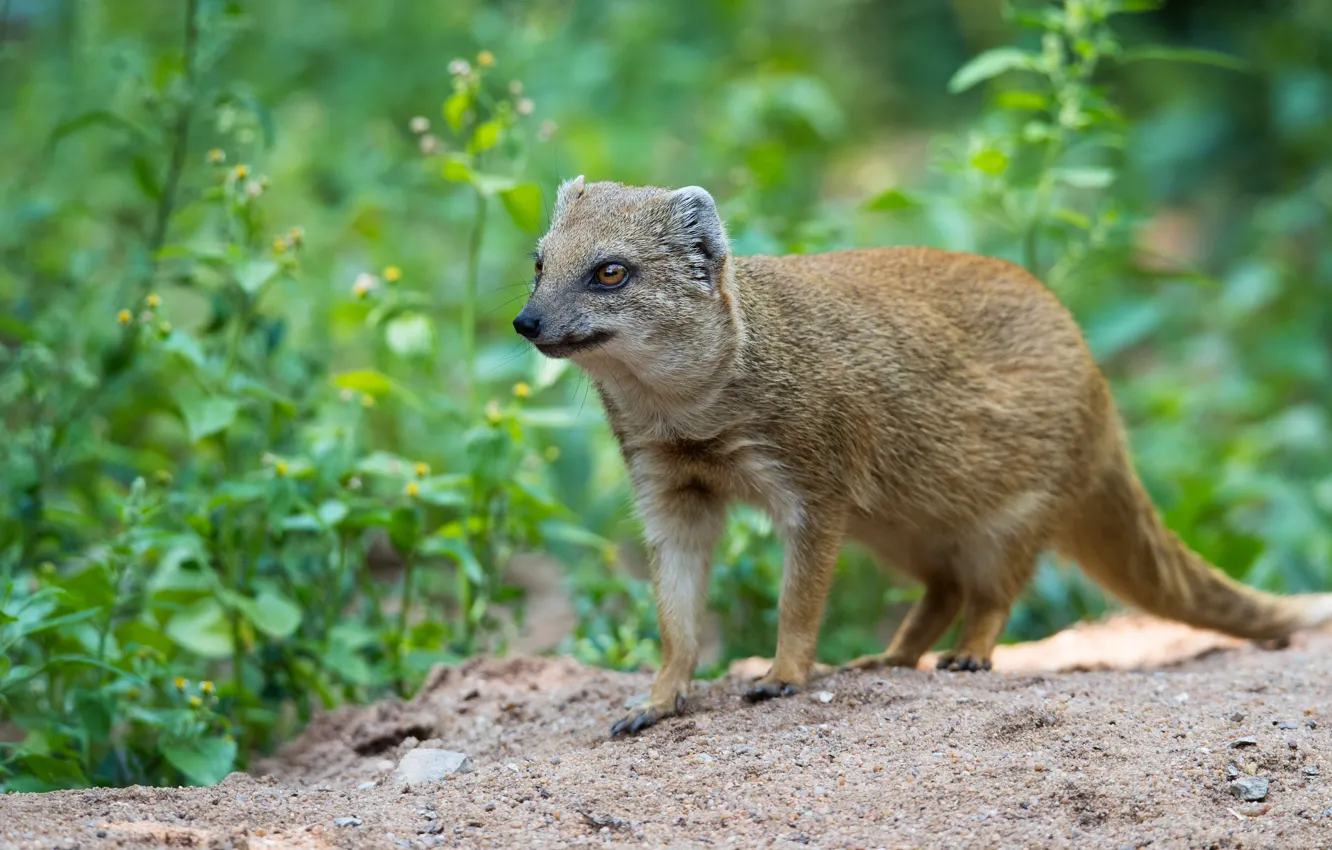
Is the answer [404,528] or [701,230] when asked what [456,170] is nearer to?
[701,230]

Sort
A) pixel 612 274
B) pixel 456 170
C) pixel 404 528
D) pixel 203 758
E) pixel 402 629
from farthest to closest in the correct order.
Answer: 1. pixel 402 629
2. pixel 404 528
3. pixel 456 170
4. pixel 612 274
5. pixel 203 758

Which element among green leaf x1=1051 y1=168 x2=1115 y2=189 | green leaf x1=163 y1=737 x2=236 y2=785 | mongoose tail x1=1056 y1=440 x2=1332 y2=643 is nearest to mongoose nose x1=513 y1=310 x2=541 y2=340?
green leaf x1=163 y1=737 x2=236 y2=785

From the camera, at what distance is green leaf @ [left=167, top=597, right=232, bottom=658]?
15.7ft

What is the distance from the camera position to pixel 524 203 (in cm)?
499

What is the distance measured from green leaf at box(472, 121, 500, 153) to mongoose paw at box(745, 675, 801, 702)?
6.85 ft

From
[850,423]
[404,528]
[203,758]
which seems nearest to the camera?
[203,758]

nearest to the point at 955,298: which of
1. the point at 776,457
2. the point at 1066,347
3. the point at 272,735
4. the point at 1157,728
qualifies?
the point at 1066,347

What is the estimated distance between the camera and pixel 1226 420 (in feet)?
29.3

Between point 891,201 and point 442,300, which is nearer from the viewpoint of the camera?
point 891,201

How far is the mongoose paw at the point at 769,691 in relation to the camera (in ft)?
14.0

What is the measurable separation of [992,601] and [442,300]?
4132mm

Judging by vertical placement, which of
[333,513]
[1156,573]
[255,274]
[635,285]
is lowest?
[1156,573]

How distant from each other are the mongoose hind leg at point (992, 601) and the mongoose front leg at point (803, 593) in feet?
2.64

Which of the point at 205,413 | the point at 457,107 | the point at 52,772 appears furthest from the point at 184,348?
the point at 52,772
